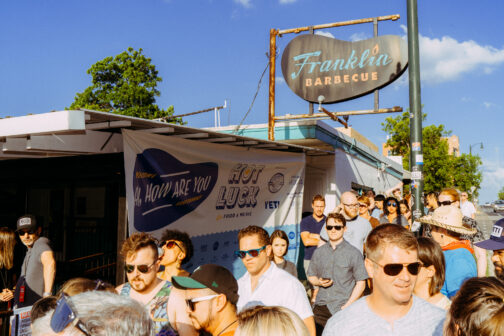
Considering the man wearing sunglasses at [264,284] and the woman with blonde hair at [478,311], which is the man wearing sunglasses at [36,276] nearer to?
the man wearing sunglasses at [264,284]

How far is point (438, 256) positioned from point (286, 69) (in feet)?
23.5

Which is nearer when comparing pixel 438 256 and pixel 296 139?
pixel 438 256

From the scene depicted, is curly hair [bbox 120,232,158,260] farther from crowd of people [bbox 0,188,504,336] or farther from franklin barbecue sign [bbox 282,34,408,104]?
franklin barbecue sign [bbox 282,34,408,104]

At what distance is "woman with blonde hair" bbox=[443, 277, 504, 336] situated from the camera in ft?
5.79

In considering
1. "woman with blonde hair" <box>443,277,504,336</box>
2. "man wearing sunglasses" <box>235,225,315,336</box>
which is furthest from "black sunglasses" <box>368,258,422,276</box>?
"man wearing sunglasses" <box>235,225,315,336</box>

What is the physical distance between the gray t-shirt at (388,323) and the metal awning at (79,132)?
3.08 meters

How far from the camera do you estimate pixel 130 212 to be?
5449 mm

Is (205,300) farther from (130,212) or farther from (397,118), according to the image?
(397,118)

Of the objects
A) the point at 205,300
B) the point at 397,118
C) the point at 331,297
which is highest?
the point at 397,118

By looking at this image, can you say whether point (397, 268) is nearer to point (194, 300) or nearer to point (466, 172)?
point (194, 300)

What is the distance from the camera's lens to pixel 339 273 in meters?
4.73

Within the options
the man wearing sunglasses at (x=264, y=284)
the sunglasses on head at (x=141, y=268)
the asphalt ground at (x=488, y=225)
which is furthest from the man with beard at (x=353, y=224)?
the asphalt ground at (x=488, y=225)

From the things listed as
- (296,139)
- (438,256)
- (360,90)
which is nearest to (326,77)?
(360,90)

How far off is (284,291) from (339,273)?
4.87 feet
